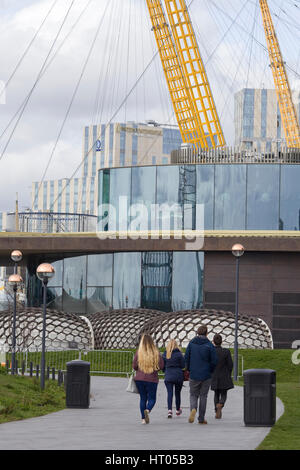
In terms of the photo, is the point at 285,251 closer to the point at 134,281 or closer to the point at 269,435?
the point at 134,281

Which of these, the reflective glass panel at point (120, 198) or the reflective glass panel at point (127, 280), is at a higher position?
the reflective glass panel at point (120, 198)

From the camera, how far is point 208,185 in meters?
49.4

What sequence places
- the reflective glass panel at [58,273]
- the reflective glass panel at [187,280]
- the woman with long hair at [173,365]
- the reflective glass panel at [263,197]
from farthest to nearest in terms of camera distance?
the reflective glass panel at [58,273] < the reflective glass panel at [263,197] < the reflective glass panel at [187,280] < the woman with long hair at [173,365]

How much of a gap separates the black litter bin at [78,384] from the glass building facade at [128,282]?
25721 mm

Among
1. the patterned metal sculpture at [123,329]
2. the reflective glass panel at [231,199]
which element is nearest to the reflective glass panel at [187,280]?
the reflective glass panel at [231,199]

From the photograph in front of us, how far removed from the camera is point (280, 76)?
106250mm

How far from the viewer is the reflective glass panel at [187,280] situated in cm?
4601

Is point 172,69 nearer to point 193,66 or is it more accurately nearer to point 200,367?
point 193,66

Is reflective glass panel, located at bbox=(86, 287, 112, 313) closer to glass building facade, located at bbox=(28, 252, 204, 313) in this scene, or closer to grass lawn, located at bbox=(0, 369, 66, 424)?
glass building facade, located at bbox=(28, 252, 204, 313)

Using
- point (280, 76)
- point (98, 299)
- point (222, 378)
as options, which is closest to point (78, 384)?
point (222, 378)

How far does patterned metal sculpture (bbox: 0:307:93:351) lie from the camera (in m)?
36.7

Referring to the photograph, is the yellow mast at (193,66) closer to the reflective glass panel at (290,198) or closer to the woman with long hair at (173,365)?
the reflective glass panel at (290,198)

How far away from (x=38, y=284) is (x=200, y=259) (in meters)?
12.0
